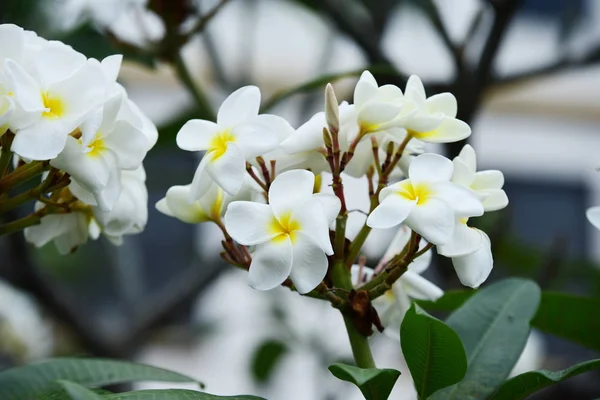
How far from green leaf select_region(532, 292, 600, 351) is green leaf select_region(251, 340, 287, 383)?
45.6 inches

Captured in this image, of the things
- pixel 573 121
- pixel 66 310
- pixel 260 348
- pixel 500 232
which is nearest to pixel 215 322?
pixel 260 348

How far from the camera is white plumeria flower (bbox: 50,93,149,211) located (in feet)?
1.54

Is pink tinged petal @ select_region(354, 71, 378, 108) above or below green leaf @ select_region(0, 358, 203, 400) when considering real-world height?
above

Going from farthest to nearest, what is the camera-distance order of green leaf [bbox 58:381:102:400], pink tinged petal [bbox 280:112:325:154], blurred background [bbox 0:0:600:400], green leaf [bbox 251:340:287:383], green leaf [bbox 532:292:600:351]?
1. green leaf [bbox 251:340:287:383]
2. blurred background [bbox 0:0:600:400]
3. green leaf [bbox 532:292:600:351]
4. pink tinged petal [bbox 280:112:325:154]
5. green leaf [bbox 58:381:102:400]

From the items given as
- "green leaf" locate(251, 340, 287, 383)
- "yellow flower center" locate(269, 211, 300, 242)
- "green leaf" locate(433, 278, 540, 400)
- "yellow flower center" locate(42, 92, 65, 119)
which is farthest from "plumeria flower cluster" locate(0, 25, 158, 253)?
"green leaf" locate(251, 340, 287, 383)

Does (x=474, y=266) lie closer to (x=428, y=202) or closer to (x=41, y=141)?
(x=428, y=202)

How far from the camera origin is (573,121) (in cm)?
518

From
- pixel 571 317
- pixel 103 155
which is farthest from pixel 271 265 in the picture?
pixel 571 317

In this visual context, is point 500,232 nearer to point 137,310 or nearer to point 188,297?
point 188,297

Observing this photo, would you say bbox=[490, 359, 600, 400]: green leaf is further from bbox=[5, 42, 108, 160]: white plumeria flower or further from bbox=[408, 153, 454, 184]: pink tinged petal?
bbox=[5, 42, 108, 160]: white plumeria flower

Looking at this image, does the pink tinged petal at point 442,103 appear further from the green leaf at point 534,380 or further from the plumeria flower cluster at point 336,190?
the green leaf at point 534,380

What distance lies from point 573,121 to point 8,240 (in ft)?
14.8

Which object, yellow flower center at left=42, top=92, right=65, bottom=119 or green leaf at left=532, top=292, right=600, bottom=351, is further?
green leaf at left=532, top=292, right=600, bottom=351

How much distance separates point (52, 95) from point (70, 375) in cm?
20
